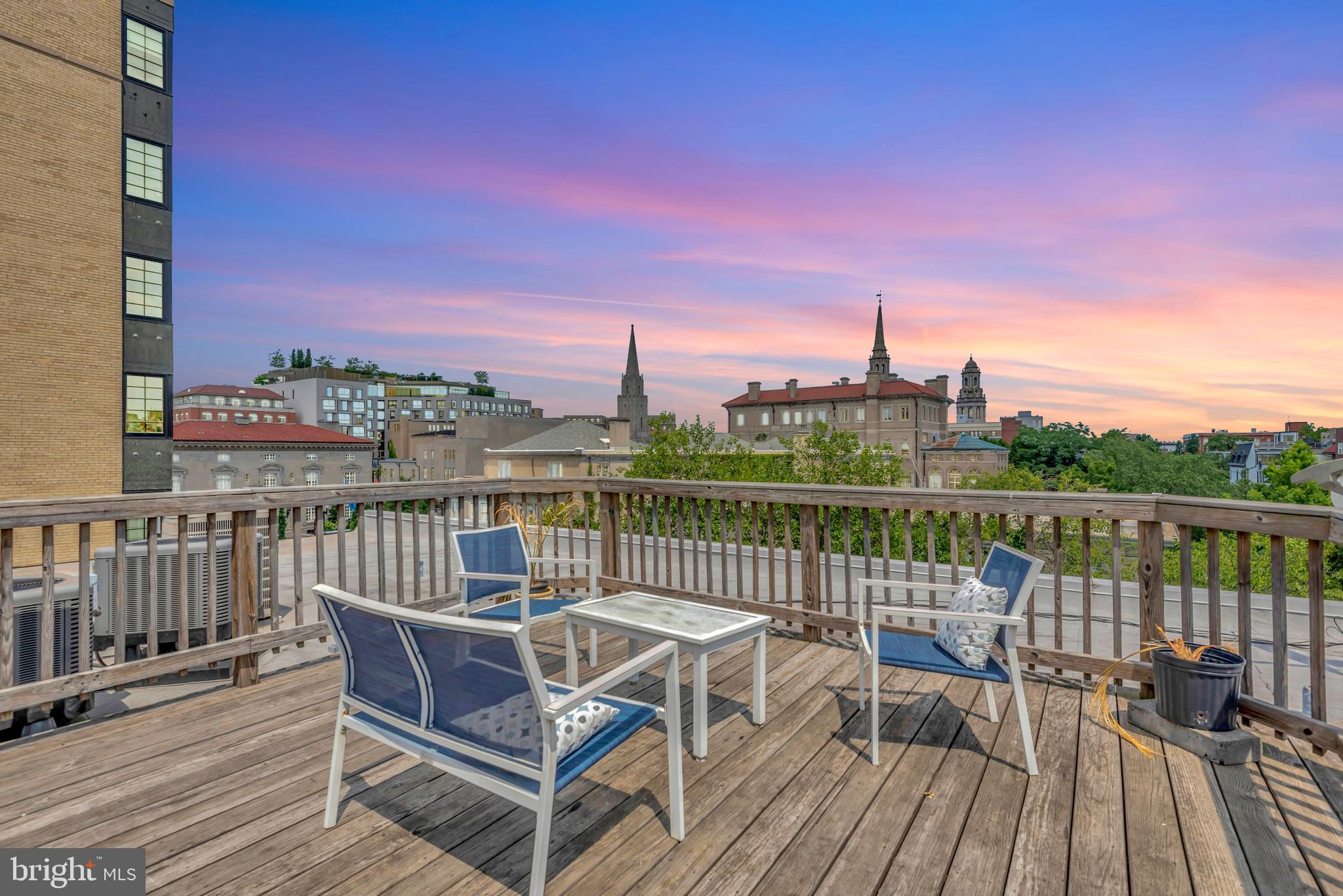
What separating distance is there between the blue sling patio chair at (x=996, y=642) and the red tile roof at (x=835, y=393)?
77117mm

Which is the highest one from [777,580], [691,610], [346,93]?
[346,93]

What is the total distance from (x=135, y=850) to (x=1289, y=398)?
91293 mm

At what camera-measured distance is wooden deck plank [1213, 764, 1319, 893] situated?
185 centimetres

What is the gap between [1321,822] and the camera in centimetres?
214

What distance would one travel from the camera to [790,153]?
16266 millimetres

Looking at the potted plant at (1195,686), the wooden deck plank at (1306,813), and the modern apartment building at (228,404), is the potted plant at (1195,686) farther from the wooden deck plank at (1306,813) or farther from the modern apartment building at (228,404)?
the modern apartment building at (228,404)

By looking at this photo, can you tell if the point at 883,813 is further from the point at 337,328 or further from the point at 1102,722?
the point at 337,328

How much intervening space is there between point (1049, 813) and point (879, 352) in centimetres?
9116

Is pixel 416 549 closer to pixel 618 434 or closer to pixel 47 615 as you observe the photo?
pixel 47 615

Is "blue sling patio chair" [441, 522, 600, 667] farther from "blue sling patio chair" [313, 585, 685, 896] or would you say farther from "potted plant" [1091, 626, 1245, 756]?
"potted plant" [1091, 626, 1245, 756]

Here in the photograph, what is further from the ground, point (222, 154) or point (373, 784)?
point (222, 154)

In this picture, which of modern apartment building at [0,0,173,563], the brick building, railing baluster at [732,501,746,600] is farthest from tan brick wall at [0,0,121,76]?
the brick building

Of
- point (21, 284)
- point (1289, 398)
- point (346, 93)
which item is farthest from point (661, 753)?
point (1289, 398)

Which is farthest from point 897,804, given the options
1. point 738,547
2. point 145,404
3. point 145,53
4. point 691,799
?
point 145,53
